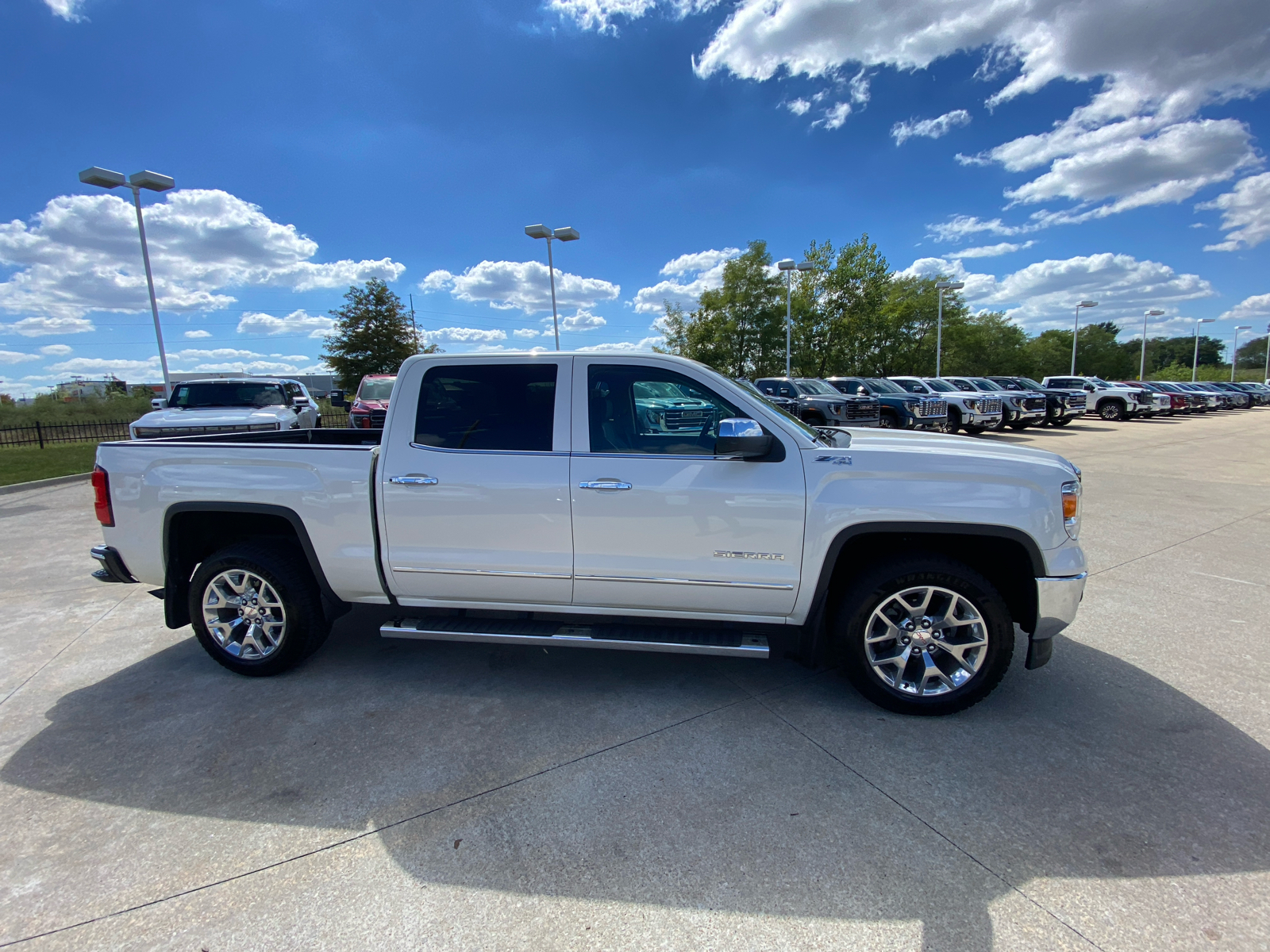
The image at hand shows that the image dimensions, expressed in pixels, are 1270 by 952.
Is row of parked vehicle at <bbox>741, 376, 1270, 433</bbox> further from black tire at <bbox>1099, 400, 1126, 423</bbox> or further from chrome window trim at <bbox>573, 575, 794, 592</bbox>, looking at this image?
chrome window trim at <bbox>573, 575, 794, 592</bbox>

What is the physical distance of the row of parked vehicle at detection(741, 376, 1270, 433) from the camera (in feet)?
53.5

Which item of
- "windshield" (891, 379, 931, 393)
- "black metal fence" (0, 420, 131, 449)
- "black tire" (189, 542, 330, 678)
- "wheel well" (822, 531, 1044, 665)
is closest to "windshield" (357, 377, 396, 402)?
"black metal fence" (0, 420, 131, 449)

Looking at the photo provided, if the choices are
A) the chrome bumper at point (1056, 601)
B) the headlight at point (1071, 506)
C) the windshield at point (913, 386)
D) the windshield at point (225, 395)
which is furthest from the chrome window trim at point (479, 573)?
the windshield at point (913, 386)

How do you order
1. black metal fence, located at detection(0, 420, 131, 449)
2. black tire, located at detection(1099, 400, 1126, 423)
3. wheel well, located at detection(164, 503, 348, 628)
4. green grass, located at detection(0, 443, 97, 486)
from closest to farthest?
wheel well, located at detection(164, 503, 348, 628) < green grass, located at detection(0, 443, 97, 486) < black metal fence, located at detection(0, 420, 131, 449) < black tire, located at detection(1099, 400, 1126, 423)

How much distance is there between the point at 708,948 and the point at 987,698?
223cm

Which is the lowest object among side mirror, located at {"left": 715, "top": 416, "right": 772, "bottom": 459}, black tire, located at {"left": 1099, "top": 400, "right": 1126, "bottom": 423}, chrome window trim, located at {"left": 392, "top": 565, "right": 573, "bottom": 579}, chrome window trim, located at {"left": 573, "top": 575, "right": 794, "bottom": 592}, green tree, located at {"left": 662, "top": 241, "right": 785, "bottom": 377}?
black tire, located at {"left": 1099, "top": 400, "right": 1126, "bottom": 423}

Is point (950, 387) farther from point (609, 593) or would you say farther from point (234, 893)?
point (234, 893)

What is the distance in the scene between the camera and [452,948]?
199cm

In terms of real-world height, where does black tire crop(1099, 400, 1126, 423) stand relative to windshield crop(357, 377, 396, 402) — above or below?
below

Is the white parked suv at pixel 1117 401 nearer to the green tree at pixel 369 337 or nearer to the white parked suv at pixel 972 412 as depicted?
the white parked suv at pixel 972 412

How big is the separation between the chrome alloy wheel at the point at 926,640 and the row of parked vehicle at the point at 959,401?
5840 mm

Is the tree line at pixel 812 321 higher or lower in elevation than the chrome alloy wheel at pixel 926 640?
higher

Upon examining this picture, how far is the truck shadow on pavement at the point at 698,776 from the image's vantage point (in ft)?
7.45

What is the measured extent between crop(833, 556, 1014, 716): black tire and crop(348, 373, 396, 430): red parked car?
437 inches
